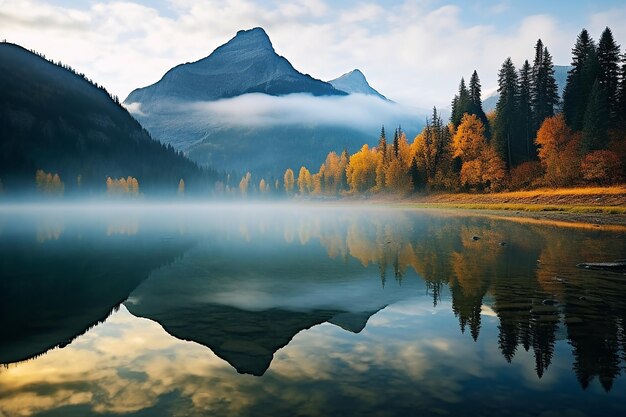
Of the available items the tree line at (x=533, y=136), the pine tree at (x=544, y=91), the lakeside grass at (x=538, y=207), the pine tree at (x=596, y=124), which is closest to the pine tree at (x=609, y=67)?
the tree line at (x=533, y=136)

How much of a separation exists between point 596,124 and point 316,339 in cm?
8248

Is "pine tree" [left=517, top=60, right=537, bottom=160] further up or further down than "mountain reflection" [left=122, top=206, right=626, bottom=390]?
further up

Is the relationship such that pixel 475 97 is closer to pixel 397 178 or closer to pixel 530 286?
pixel 397 178

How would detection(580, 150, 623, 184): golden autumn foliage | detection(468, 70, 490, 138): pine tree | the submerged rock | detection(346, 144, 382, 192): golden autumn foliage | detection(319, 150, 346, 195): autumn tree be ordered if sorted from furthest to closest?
detection(319, 150, 346, 195): autumn tree → detection(346, 144, 382, 192): golden autumn foliage → detection(468, 70, 490, 138): pine tree → detection(580, 150, 623, 184): golden autumn foliage → the submerged rock

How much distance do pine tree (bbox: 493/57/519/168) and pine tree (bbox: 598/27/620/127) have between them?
19.1m

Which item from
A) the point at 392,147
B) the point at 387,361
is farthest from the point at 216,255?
the point at 392,147

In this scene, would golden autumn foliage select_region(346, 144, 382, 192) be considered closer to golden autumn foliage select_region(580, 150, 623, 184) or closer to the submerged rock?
golden autumn foliage select_region(580, 150, 623, 184)

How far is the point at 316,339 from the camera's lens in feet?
43.2

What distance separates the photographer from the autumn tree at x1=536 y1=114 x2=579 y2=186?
77.3 m

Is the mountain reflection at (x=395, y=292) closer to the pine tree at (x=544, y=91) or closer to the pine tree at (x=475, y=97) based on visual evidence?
the pine tree at (x=544, y=91)

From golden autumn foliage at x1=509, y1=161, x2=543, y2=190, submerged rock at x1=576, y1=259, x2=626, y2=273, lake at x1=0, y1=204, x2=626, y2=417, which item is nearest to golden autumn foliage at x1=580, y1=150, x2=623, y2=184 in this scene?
golden autumn foliage at x1=509, y1=161, x2=543, y2=190

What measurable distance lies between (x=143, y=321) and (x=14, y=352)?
13.2 feet

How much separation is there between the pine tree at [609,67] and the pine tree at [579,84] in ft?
6.15

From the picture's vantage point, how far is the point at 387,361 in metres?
11.1
